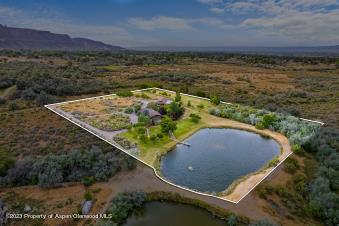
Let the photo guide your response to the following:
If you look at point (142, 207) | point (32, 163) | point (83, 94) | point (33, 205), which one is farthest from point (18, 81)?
point (142, 207)

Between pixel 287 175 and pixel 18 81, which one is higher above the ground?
pixel 18 81

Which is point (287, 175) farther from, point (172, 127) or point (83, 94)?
point (83, 94)

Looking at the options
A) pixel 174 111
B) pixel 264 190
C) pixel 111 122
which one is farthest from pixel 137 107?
pixel 264 190

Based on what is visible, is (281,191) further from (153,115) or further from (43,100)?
(43,100)

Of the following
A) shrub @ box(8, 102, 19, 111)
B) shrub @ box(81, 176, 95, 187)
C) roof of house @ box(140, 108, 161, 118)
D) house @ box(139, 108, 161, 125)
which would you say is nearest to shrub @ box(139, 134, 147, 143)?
house @ box(139, 108, 161, 125)

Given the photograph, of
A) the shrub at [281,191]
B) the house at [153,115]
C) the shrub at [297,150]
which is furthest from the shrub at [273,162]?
the house at [153,115]

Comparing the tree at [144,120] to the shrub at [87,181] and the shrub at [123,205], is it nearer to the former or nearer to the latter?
the shrub at [87,181]
